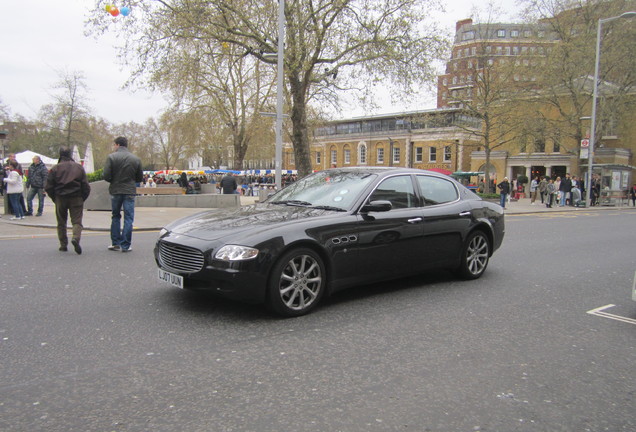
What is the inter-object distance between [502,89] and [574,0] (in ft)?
34.9

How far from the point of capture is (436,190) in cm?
594

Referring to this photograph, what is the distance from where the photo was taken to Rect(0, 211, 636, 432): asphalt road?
8.57 ft

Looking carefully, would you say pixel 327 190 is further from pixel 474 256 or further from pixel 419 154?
pixel 419 154

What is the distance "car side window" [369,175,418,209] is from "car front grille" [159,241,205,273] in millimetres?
2006

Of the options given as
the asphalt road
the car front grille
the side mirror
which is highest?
the side mirror

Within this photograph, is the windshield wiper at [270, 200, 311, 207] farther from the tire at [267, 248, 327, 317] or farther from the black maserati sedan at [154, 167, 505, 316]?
the tire at [267, 248, 327, 317]

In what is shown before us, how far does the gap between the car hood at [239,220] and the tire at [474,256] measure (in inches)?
88.1

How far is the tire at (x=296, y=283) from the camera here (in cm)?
416

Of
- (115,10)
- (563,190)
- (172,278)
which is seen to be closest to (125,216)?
(172,278)

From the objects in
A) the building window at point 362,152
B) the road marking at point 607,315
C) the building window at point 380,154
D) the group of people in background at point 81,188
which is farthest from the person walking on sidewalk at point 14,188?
the building window at point 362,152

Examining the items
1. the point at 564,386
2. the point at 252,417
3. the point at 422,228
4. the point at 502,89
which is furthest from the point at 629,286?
the point at 502,89

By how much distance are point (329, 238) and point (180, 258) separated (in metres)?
1.43

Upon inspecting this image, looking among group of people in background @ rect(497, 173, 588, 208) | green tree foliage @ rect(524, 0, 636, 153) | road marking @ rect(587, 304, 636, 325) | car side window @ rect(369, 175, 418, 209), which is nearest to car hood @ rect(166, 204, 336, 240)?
car side window @ rect(369, 175, 418, 209)

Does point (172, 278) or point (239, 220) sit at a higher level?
point (239, 220)
